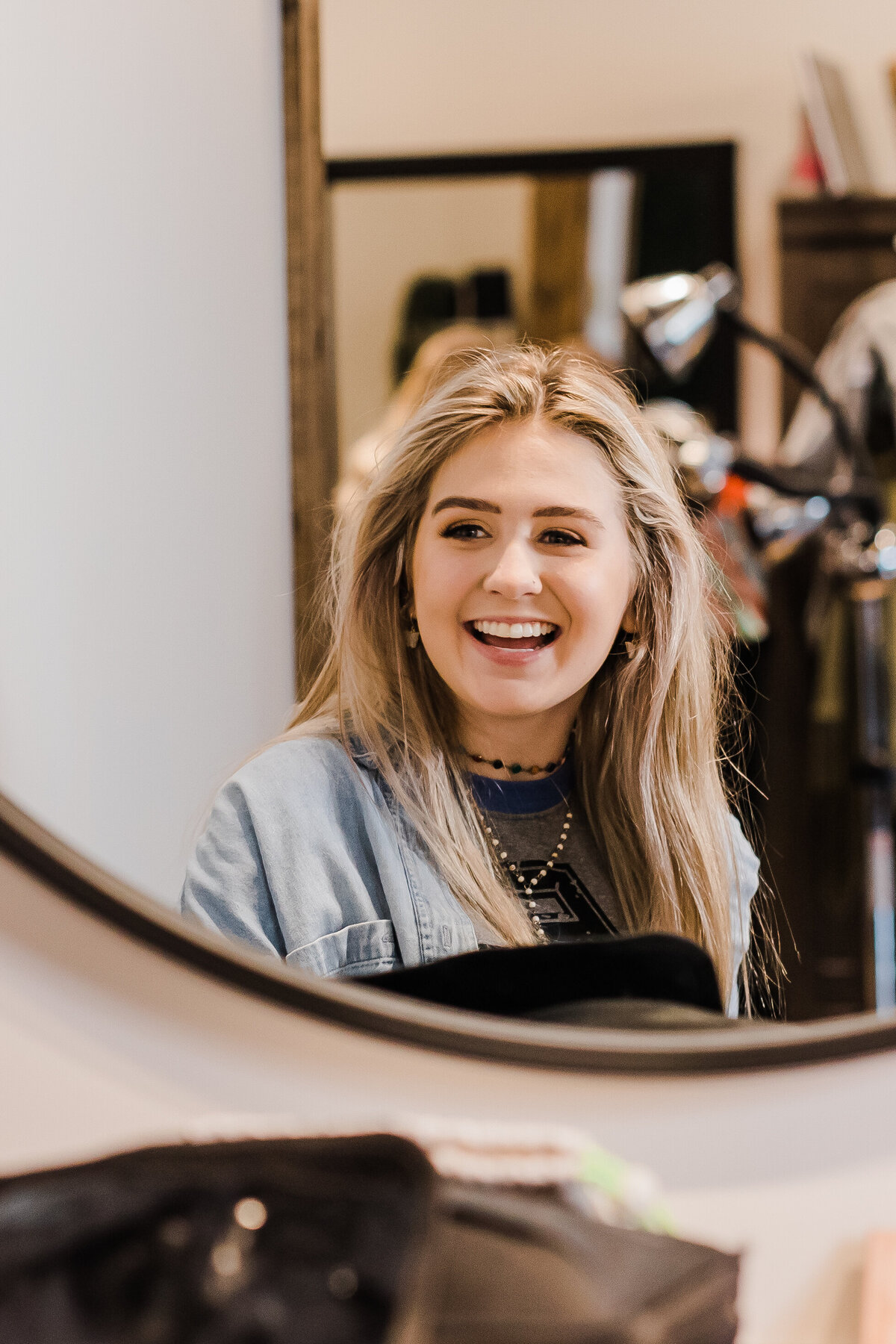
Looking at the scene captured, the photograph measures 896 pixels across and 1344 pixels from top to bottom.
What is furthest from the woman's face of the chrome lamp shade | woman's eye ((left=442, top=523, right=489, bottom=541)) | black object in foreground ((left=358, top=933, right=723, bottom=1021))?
the chrome lamp shade

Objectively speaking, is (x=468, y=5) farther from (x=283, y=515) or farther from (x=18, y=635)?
(x=18, y=635)

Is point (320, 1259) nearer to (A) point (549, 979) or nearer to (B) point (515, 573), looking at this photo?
(A) point (549, 979)

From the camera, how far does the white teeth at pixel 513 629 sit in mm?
502

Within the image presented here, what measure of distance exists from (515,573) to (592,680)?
90 mm

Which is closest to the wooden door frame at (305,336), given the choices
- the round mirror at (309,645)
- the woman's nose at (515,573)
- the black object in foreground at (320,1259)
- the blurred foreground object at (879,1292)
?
the round mirror at (309,645)

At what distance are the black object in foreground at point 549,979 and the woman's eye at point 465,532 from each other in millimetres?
200

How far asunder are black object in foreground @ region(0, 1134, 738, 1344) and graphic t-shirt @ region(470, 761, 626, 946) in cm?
16

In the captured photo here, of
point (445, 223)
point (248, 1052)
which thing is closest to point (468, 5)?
point (445, 223)

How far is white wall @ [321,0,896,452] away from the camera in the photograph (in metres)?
→ 0.60

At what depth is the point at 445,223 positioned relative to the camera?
2.72 ft

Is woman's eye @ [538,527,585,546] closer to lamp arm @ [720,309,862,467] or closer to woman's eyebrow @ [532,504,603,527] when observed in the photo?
woman's eyebrow @ [532,504,603,527]

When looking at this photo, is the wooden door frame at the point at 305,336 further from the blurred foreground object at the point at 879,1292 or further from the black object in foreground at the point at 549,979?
the blurred foreground object at the point at 879,1292

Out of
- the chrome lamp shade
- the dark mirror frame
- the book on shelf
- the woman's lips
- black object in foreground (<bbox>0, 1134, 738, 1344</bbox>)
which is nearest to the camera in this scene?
black object in foreground (<bbox>0, 1134, 738, 1344</bbox>)

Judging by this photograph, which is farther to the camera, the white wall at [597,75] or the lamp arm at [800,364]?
the lamp arm at [800,364]
